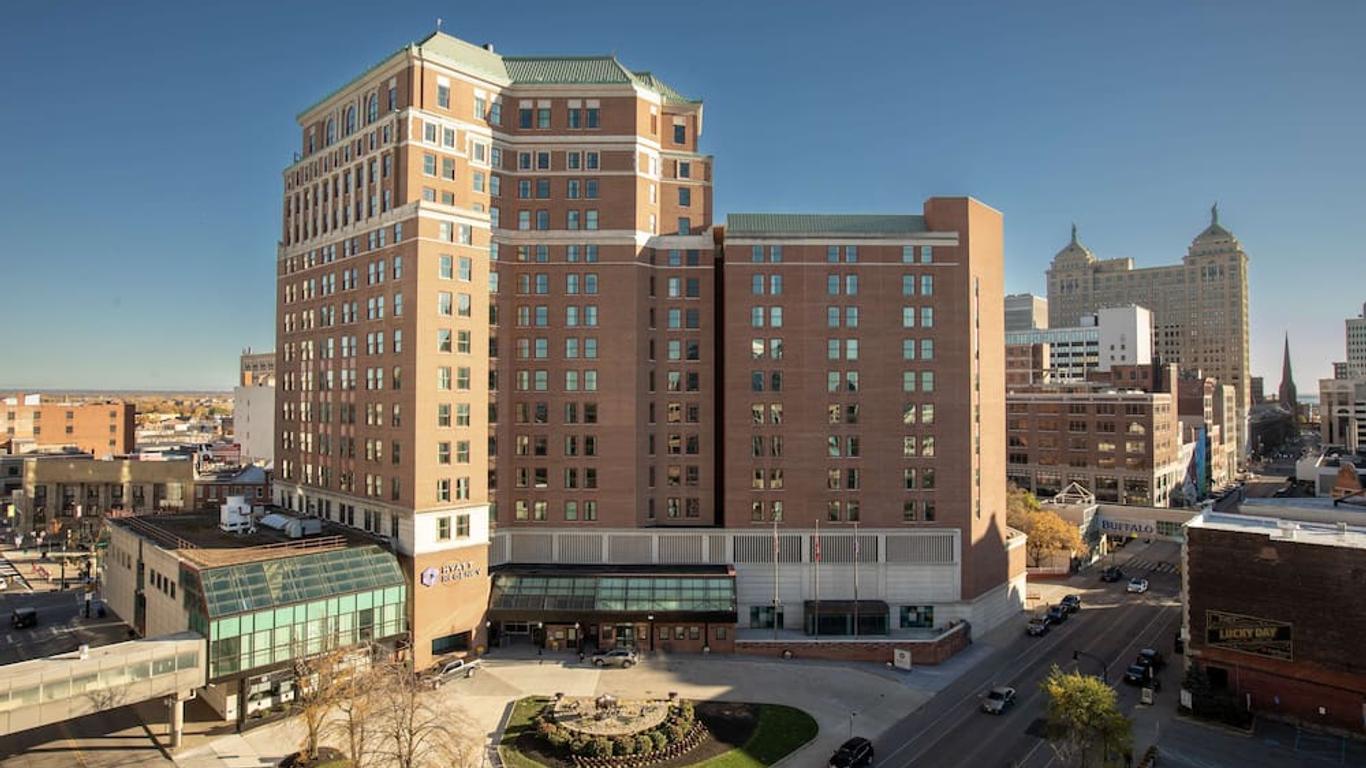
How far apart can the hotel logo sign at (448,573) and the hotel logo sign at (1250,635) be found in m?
57.2

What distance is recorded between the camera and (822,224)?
256 feet

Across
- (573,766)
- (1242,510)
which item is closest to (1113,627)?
(1242,510)

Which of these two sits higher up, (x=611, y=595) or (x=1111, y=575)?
(x=611, y=595)

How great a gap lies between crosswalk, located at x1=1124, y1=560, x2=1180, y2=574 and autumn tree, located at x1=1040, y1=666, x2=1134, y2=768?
70.0m

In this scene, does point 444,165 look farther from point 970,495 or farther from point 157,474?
point 157,474

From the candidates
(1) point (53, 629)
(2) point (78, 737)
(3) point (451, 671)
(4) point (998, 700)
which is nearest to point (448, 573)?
(3) point (451, 671)

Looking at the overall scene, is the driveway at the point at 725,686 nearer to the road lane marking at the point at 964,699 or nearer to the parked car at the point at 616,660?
the parked car at the point at 616,660

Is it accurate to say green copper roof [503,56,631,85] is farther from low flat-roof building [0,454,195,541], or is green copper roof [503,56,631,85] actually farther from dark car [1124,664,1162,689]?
low flat-roof building [0,454,195,541]

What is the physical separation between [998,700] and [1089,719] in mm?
14365

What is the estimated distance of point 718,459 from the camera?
78.4 meters

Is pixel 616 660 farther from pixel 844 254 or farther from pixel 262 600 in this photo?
pixel 844 254

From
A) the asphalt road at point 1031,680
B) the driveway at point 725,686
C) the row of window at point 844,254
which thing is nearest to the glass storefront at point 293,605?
the driveway at point 725,686

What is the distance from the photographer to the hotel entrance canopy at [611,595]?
67.9 metres

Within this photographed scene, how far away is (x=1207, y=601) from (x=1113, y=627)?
21.4m
